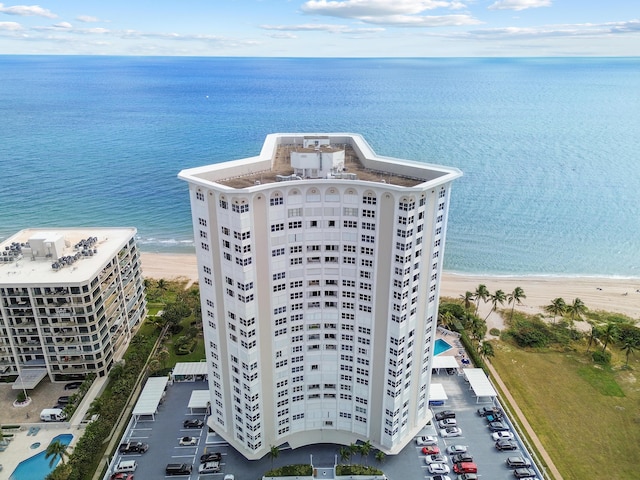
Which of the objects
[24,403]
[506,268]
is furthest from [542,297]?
[24,403]

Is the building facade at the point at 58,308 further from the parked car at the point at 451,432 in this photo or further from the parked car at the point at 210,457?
the parked car at the point at 451,432

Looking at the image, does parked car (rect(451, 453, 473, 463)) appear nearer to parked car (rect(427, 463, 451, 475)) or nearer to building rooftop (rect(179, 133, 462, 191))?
parked car (rect(427, 463, 451, 475))

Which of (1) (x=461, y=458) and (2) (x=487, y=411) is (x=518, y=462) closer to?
(1) (x=461, y=458)

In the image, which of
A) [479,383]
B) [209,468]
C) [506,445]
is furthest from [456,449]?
[209,468]

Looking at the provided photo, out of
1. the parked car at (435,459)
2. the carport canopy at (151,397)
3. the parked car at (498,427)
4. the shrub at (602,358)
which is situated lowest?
the shrub at (602,358)

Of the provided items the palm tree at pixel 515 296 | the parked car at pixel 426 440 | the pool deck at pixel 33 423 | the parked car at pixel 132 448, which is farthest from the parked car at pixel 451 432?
the pool deck at pixel 33 423

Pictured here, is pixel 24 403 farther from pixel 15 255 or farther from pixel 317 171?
pixel 317 171

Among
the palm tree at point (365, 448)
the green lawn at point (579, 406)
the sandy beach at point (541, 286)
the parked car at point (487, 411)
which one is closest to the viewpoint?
the palm tree at point (365, 448)
